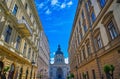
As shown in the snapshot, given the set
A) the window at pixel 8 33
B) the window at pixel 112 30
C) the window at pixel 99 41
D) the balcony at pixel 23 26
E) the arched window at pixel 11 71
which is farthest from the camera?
the balcony at pixel 23 26

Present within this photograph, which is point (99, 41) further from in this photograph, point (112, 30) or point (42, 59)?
point (42, 59)

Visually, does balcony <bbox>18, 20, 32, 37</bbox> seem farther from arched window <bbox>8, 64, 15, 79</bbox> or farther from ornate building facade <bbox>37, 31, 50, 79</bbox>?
ornate building facade <bbox>37, 31, 50, 79</bbox>

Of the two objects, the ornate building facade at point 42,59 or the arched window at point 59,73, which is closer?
the ornate building facade at point 42,59

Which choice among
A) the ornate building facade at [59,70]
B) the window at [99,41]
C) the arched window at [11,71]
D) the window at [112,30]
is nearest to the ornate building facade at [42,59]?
the arched window at [11,71]

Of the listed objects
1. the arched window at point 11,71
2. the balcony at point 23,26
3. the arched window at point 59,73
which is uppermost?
the balcony at point 23,26

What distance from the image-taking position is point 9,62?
10438 millimetres

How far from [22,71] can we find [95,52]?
11216 mm

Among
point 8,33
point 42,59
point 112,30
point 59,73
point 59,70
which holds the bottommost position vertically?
point 59,73

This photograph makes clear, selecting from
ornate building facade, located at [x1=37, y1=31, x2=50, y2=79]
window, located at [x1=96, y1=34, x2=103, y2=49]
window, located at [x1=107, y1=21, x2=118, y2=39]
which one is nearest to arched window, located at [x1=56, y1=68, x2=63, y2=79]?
ornate building facade, located at [x1=37, y1=31, x2=50, y2=79]

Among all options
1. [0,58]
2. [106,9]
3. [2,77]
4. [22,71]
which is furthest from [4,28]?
[106,9]

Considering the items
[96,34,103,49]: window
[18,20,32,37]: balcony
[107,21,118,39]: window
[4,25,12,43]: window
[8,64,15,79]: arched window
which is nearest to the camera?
[107,21,118,39]: window

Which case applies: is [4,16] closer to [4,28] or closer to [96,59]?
[4,28]

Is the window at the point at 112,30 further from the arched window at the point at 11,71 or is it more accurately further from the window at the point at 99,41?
the arched window at the point at 11,71

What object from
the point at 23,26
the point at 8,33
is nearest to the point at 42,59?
the point at 23,26
